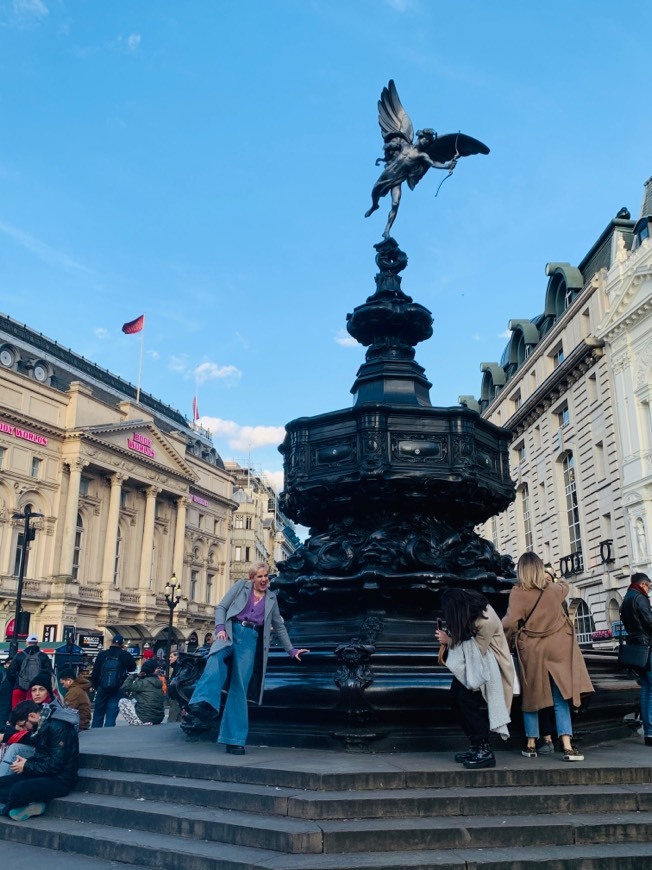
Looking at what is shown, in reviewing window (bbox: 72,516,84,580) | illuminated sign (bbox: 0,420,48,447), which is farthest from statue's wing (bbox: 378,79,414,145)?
window (bbox: 72,516,84,580)

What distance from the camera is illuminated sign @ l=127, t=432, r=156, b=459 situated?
56.3 m

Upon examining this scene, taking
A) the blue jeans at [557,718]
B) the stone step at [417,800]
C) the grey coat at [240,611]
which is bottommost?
the stone step at [417,800]

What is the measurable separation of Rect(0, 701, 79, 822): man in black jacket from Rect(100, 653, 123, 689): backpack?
23.2 ft

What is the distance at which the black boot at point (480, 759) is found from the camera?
5.18 meters

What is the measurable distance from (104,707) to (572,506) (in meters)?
28.4

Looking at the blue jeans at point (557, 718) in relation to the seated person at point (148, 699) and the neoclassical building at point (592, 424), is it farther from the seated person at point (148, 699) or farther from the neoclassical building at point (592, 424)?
the neoclassical building at point (592, 424)

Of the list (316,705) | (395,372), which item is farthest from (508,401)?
(316,705)

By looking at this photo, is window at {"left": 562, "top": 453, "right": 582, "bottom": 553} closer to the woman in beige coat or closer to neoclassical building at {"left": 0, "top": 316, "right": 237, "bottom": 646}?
neoclassical building at {"left": 0, "top": 316, "right": 237, "bottom": 646}

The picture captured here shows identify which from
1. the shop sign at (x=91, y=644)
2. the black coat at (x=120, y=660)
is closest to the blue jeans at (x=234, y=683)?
the black coat at (x=120, y=660)

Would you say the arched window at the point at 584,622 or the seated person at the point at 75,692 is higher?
the arched window at the point at 584,622

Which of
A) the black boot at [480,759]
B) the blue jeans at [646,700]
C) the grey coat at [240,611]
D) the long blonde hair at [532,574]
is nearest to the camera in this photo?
the black boot at [480,759]

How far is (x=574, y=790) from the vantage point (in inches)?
195

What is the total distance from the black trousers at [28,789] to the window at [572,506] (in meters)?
32.8

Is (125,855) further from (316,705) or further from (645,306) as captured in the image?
(645,306)
